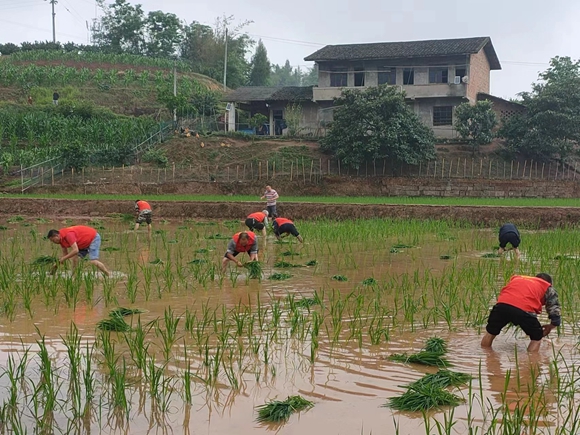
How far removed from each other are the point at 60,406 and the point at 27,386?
660mm

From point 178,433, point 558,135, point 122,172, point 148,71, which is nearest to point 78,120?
point 122,172

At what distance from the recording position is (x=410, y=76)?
39.1 metres

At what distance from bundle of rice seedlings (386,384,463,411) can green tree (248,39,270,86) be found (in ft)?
206

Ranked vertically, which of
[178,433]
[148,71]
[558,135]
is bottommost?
[178,433]

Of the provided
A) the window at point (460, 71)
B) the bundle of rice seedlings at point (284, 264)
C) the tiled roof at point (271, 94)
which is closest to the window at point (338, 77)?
the tiled roof at point (271, 94)

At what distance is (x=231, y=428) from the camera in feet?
15.1

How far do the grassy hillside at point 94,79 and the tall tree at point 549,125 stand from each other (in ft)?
80.8

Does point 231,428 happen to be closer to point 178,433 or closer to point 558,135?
point 178,433

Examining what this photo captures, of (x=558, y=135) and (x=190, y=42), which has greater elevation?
(x=190, y=42)

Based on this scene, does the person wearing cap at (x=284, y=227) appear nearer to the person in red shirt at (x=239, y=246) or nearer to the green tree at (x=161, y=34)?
the person in red shirt at (x=239, y=246)

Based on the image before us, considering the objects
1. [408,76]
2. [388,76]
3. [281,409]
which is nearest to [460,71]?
[408,76]

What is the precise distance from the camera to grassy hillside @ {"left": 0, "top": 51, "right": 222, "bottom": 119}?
163 feet

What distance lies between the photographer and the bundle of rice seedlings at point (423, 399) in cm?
485

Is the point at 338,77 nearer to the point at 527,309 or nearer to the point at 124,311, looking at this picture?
the point at 124,311
